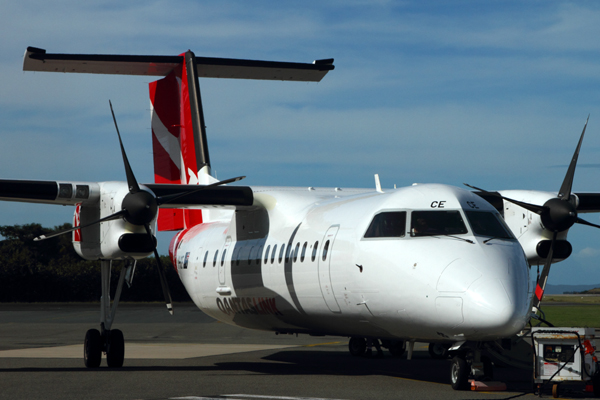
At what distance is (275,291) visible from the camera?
1306cm

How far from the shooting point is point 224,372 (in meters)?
12.9

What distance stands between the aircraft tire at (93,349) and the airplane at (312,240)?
0.03m

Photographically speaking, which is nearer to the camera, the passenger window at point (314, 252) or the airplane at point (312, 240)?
the airplane at point (312, 240)

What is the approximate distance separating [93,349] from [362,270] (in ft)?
21.2

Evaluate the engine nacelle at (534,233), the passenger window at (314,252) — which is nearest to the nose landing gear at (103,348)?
the passenger window at (314,252)

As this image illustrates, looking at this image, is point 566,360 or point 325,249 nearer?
point 566,360

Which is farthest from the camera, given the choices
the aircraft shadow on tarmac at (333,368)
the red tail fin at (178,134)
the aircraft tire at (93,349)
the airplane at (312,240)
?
the red tail fin at (178,134)

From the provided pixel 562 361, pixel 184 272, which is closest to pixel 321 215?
pixel 562 361

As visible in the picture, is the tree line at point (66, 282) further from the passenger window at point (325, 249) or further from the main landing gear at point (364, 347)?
the passenger window at point (325, 249)

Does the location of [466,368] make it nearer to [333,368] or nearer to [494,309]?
[494,309]

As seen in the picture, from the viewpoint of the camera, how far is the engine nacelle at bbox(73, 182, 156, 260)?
43.3 ft

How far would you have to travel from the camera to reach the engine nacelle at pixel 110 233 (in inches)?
520

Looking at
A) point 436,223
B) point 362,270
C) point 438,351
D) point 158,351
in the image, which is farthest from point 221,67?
point 436,223

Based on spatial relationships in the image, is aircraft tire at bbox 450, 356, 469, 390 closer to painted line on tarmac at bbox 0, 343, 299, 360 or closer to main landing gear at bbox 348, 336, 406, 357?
main landing gear at bbox 348, 336, 406, 357
